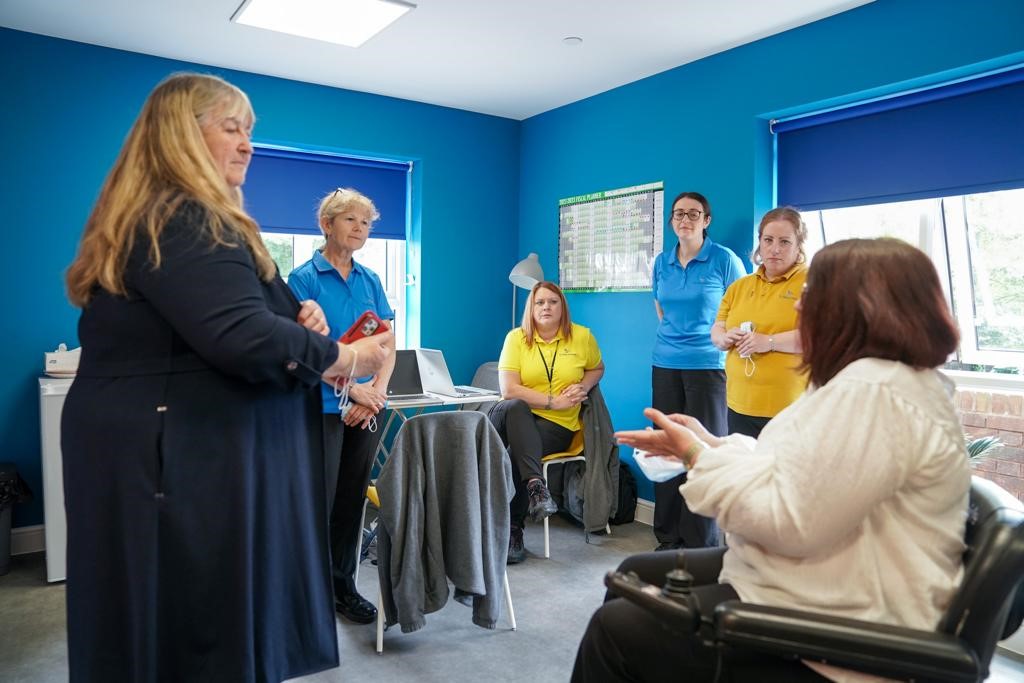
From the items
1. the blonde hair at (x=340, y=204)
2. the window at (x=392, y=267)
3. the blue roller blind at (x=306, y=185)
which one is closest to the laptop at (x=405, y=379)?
the blonde hair at (x=340, y=204)

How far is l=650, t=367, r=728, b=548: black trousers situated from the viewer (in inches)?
138

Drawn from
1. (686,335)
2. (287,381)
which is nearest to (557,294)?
(686,335)

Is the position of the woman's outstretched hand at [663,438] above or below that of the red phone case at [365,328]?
below

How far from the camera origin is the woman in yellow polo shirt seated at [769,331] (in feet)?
9.75

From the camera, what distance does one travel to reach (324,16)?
3.30 m

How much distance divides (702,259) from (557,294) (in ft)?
2.57

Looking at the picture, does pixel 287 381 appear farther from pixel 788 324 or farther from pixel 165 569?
pixel 788 324

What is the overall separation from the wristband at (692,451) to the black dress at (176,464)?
735mm

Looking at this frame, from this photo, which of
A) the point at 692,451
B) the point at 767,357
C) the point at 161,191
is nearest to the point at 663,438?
the point at 692,451

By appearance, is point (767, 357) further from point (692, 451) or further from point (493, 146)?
point (493, 146)

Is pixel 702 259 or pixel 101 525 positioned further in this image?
pixel 702 259

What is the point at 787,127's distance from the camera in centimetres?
362

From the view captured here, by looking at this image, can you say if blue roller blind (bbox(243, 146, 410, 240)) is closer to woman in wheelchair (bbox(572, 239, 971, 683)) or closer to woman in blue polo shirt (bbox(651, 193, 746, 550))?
woman in blue polo shirt (bbox(651, 193, 746, 550))

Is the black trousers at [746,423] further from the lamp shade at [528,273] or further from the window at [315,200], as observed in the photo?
the window at [315,200]
